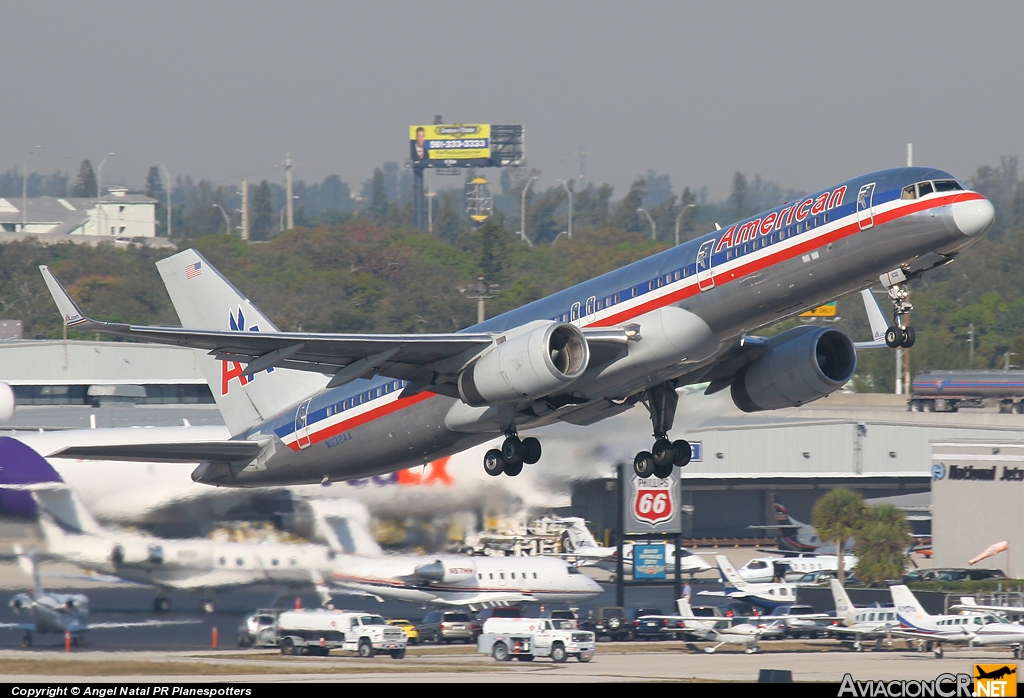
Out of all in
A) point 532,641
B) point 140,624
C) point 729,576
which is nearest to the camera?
point 140,624

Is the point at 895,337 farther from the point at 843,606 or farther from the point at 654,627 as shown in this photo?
the point at 654,627

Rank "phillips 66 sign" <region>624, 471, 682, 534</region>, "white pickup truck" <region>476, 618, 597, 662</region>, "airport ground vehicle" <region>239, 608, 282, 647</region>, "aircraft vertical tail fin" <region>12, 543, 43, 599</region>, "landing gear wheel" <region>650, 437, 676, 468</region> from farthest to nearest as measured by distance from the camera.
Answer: "phillips 66 sign" <region>624, 471, 682, 534</region> → "white pickup truck" <region>476, 618, 597, 662</region> → "airport ground vehicle" <region>239, 608, 282, 647</region> → "aircraft vertical tail fin" <region>12, 543, 43, 599</region> → "landing gear wheel" <region>650, 437, 676, 468</region>

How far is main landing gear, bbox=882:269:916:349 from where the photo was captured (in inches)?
1137

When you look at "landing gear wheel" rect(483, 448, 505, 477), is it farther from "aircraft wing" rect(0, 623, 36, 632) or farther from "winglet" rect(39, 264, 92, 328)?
"aircraft wing" rect(0, 623, 36, 632)

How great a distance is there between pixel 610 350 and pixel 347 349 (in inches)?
240

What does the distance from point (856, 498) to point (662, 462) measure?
102 feet

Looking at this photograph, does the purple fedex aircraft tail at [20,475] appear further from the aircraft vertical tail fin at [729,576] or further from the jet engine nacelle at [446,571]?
the aircraft vertical tail fin at [729,576]

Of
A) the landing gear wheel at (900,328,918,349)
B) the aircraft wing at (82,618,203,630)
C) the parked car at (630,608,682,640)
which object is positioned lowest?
the parked car at (630,608,682,640)

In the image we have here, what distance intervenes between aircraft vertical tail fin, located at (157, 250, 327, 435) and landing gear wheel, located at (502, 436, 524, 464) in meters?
7.90

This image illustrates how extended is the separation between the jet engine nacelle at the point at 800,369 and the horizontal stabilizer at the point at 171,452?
13.4m

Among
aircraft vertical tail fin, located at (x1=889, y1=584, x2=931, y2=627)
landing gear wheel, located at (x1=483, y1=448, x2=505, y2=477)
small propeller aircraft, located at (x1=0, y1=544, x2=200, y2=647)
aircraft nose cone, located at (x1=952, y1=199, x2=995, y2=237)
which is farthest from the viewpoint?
aircraft vertical tail fin, located at (x1=889, y1=584, x2=931, y2=627)

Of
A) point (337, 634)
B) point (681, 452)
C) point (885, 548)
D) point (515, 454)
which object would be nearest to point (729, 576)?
point (885, 548)

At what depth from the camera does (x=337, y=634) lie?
44.4m

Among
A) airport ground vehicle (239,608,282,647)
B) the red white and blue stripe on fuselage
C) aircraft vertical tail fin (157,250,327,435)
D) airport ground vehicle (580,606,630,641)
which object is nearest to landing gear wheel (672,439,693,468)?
the red white and blue stripe on fuselage
